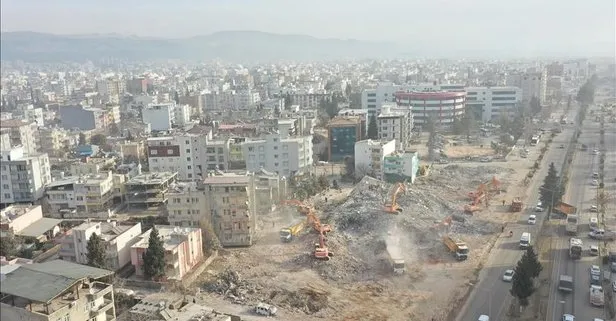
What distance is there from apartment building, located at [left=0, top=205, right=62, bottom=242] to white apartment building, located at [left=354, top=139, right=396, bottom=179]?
321 inches

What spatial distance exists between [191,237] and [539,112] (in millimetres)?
23877

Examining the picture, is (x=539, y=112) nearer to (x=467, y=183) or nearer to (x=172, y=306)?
(x=467, y=183)

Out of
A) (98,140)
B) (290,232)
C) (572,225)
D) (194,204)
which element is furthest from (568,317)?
(98,140)

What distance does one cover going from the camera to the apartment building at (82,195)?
1295cm

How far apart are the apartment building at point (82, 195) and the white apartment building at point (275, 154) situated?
3.89 meters

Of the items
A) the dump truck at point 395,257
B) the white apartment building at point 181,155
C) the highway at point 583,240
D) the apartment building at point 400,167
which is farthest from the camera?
the white apartment building at point 181,155

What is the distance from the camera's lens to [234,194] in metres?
10.5

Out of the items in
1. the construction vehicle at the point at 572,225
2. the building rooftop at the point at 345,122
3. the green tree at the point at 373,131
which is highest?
the building rooftop at the point at 345,122

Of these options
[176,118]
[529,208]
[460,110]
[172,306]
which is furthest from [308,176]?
[176,118]

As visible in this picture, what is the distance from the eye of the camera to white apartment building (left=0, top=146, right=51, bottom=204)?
13852 millimetres

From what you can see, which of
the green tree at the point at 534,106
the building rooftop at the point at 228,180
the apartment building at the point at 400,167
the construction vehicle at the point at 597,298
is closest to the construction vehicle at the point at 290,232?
the building rooftop at the point at 228,180

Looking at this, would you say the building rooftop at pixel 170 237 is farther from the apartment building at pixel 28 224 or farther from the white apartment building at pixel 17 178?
the white apartment building at pixel 17 178

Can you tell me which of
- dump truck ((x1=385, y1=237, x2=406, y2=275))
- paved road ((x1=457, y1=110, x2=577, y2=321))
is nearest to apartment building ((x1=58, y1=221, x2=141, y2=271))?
dump truck ((x1=385, y1=237, x2=406, y2=275))

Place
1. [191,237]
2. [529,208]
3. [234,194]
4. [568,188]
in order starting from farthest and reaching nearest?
[568,188]
[529,208]
[234,194]
[191,237]
